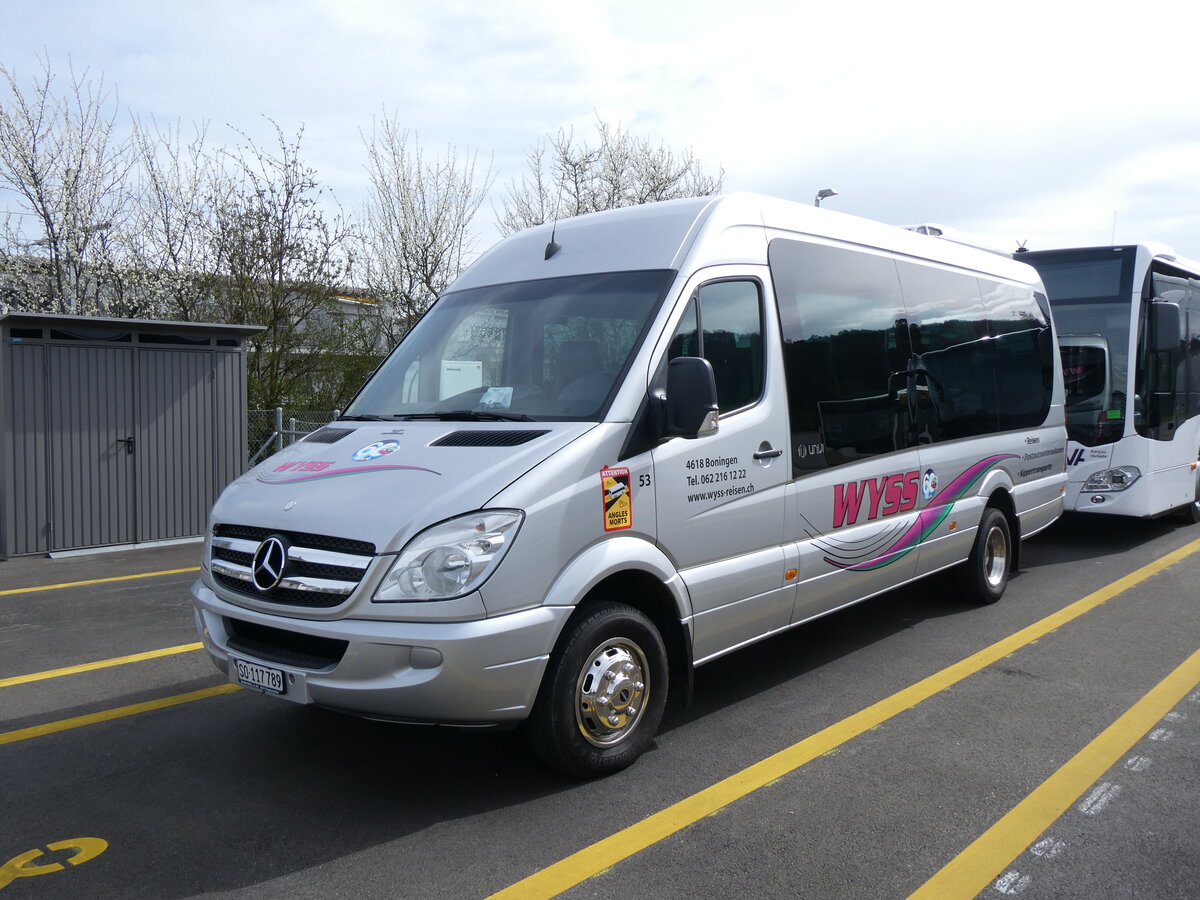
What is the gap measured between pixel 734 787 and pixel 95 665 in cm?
422

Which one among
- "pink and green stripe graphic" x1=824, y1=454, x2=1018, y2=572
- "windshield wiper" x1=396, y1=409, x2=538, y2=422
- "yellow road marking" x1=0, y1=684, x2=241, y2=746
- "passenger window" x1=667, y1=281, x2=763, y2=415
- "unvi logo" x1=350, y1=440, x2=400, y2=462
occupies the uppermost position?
"passenger window" x1=667, y1=281, x2=763, y2=415

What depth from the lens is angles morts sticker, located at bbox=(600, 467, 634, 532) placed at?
3.93 metres

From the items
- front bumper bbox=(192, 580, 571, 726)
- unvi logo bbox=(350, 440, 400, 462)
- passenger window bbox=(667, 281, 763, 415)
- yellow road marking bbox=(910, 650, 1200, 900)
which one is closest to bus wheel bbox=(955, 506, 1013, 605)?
yellow road marking bbox=(910, 650, 1200, 900)

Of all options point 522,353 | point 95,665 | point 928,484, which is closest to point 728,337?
point 522,353

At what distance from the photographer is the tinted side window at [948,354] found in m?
6.38

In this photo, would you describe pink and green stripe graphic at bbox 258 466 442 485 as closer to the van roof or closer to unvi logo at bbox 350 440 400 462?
unvi logo at bbox 350 440 400 462

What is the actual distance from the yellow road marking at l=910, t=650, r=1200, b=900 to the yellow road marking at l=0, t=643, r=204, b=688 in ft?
15.2

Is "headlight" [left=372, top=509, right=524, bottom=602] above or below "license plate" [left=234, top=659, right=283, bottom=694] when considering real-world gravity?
above

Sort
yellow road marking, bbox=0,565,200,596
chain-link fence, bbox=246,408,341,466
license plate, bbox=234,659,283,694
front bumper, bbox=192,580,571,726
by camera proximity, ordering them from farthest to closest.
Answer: chain-link fence, bbox=246,408,341,466
yellow road marking, bbox=0,565,200,596
license plate, bbox=234,659,283,694
front bumper, bbox=192,580,571,726

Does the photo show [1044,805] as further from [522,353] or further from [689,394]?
[522,353]

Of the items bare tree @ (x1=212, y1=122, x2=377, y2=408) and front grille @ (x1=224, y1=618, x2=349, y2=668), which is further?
bare tree @ (x1=212, y1=122, x2=377, y2=408)

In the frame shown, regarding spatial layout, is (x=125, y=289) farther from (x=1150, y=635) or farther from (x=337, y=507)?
(x=1150, y=635)

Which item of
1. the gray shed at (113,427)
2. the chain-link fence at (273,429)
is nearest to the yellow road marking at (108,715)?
the gray shed at (113,427)

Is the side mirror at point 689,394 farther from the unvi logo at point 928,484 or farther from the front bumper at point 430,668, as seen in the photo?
the unvi logo at point 928,484
